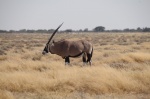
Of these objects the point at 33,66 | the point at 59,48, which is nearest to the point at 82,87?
the point at 33,66

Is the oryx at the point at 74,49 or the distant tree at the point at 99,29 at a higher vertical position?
the oryx at the point at 74,49

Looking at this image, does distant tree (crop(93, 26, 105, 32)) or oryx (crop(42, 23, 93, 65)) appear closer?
oryx (crop(42, 23, 93, 65))

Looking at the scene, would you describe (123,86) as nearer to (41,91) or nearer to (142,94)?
(142,94)

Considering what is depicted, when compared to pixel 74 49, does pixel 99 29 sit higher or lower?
lower

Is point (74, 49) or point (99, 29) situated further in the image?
point (99, 29)

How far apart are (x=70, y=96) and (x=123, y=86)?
5.70 ft

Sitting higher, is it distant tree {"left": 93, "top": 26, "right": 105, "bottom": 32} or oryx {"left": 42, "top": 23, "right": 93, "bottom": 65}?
oryx {"left": 42, "top": 23, "right": 93, "bottom": 65}

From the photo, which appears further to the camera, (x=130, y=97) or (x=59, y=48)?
(x=59, y=48)

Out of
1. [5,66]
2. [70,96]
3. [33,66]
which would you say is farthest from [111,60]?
[70,96]

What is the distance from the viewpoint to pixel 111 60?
16484mm

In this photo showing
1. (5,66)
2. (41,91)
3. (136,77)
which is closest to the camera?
(41,91)

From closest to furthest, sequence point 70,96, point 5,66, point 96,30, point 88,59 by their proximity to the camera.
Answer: point 70,96 → point 5,66 → point 88,59 → point 96,30

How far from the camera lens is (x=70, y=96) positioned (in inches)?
310

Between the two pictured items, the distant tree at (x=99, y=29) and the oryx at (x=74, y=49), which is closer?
the oryx at (x=74, y=49)
